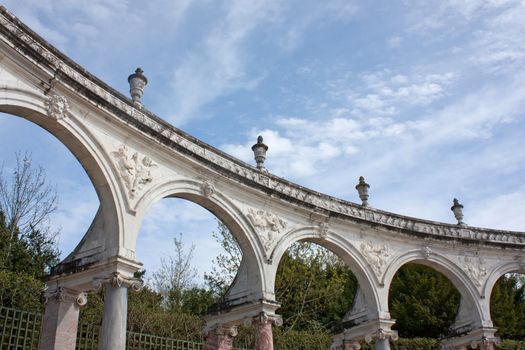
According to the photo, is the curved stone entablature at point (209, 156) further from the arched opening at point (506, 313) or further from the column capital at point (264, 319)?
the arched opening at point (506, 313)

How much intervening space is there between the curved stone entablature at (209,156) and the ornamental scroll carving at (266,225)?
0.62m

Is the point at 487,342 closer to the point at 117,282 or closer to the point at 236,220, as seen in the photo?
the point at 236,220

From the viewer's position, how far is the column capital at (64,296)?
411 inches

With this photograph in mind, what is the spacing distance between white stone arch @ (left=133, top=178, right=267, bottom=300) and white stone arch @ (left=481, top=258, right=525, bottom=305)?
313 inches

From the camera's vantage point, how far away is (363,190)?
16891 mm

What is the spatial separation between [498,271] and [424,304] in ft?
35.8

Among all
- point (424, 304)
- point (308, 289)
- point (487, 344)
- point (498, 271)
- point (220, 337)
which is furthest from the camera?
point (424, 304)

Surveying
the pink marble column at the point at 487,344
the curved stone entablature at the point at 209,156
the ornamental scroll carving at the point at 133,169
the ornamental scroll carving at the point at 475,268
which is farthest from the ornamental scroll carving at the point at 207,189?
the pink marble column at the point at 487,344

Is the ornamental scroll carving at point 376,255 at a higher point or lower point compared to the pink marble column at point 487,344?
higher

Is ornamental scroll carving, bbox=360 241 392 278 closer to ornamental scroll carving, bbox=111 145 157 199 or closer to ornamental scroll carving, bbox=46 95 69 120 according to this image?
ornamental scroll carving, bbox=111 145 157 199

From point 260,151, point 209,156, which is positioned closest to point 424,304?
point 260,151

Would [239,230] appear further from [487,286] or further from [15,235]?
[15,235]

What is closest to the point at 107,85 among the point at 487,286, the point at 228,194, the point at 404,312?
the point at 228,194

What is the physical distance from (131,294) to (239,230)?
10861 millimetres
